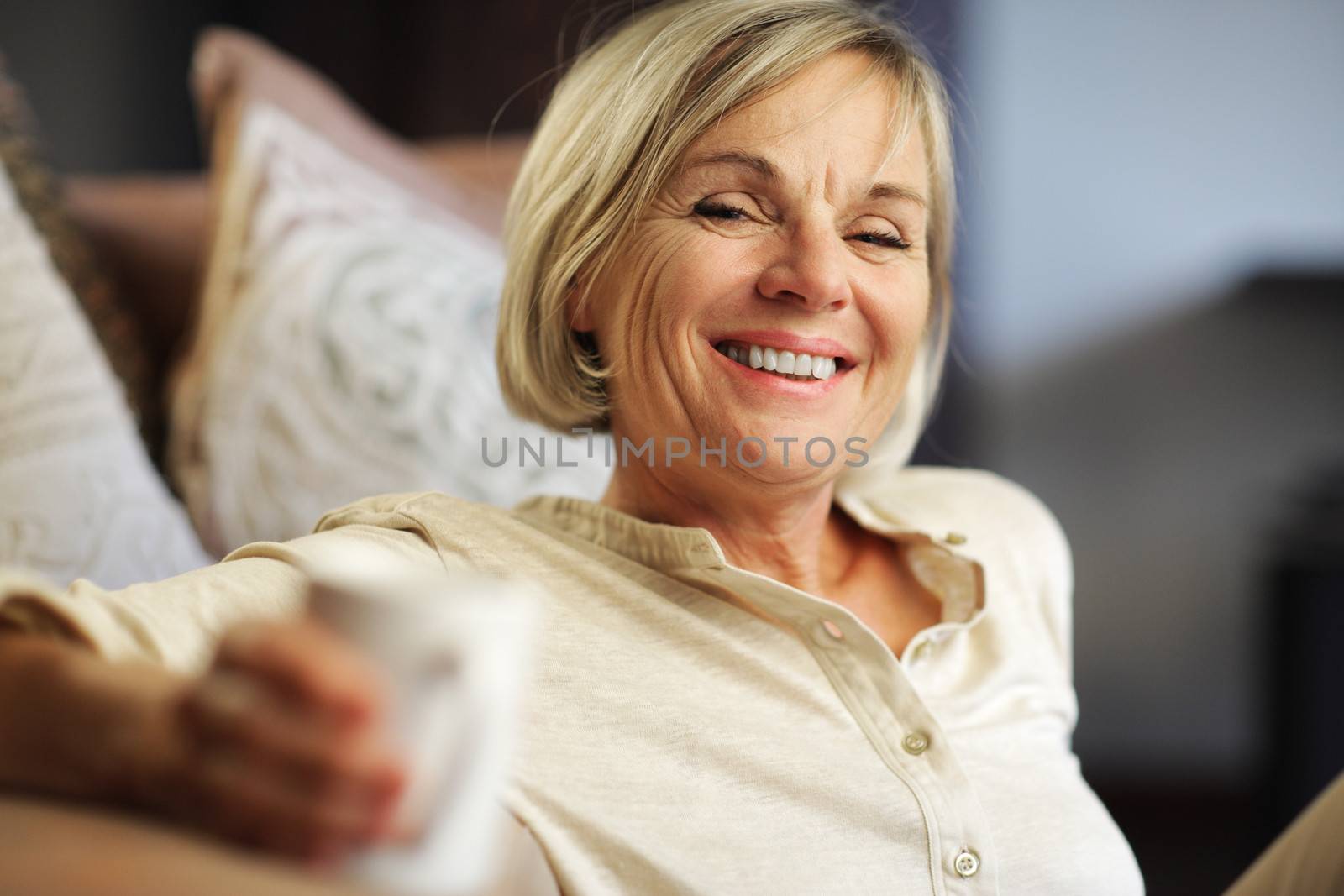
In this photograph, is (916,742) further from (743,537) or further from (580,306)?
(580,306)

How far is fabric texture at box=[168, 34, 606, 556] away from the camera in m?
1.39

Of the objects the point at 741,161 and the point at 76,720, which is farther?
the point at 741,161

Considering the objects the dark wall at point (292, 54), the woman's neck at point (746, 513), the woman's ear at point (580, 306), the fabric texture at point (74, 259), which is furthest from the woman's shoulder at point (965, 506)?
the dark wall at point (292, 54)

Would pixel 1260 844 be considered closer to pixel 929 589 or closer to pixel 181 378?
pixel 929 589

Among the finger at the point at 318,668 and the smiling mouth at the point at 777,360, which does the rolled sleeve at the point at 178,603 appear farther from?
the smiling mouth at the point at 777,360

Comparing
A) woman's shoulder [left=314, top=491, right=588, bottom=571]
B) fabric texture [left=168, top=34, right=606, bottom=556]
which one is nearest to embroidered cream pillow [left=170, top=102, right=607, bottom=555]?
fabric texture [left=168, top=34, right=606, bottom=556]

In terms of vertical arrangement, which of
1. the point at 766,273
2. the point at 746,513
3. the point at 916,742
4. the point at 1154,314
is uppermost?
the point at 766,273

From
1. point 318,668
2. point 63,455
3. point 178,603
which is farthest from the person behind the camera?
point 63,455

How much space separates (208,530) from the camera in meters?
1.41

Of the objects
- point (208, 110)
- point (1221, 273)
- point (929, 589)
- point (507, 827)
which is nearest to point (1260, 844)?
point (1221, 273)

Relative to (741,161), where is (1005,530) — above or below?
below

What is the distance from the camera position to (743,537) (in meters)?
1.03

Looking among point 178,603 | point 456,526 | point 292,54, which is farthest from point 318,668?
point 292,54

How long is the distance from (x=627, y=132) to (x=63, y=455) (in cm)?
67
